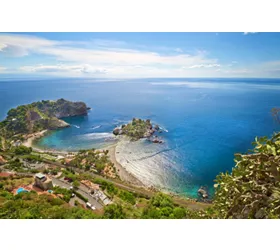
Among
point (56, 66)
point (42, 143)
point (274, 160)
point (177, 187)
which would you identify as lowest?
point (177, 187)

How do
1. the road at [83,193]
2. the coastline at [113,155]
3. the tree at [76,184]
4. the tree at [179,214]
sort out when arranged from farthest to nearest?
the coastline at [113,155] → the tree at [76,184] → the road at [83,193] → the tree at [179,214]

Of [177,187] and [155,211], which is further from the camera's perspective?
[177,187]

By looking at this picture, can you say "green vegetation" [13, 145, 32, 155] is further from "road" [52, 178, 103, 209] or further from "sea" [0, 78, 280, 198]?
"road" [52, 178, 103, 209]

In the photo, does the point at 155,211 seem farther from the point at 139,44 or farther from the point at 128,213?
the point at 139,44

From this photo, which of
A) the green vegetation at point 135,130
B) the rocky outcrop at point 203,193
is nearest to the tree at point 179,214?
the rocky outcrop at point 203,193

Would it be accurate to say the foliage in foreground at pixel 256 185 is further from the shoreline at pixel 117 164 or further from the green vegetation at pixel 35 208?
the shoreline at pixel 117 164
